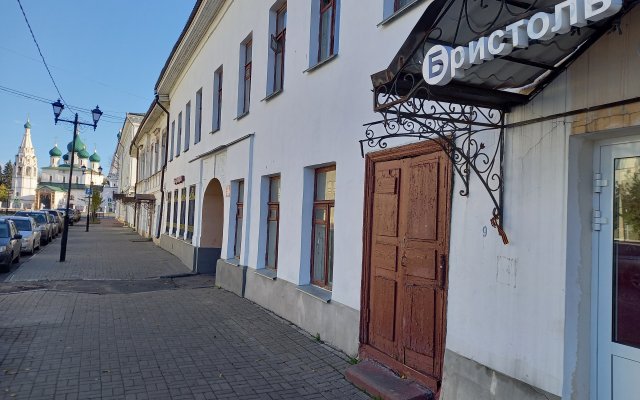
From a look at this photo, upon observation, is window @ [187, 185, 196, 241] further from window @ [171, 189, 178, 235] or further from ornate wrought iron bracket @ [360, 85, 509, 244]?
ornate wrought iron bracket @ [360, 85, 509, 244]

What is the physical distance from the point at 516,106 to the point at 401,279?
88.4 inches

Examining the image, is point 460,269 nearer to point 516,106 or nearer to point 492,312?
point 492,312

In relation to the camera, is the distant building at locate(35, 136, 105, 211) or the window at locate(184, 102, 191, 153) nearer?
the window at locate(184, 102, 191, 153)

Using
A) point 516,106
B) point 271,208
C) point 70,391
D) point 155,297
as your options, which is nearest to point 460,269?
point 516,106

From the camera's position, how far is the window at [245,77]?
11461mm

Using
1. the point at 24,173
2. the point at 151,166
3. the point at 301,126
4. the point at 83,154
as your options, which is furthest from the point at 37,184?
the point at 301,126

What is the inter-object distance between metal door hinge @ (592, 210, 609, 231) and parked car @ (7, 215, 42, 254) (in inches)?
781

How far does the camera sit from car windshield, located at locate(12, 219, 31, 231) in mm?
19406

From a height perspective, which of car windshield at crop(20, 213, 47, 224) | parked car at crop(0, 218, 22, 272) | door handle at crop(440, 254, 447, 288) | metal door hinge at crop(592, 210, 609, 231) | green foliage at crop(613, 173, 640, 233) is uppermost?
green foliage at crop(613, 173, 640, 233)

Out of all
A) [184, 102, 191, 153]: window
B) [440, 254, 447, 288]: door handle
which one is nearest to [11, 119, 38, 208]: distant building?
[184, 102, 191, 153]: window

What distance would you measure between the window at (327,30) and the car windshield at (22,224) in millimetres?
17025

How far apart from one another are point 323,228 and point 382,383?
3005 mm

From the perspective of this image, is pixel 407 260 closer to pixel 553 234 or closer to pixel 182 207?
pixel 553 234

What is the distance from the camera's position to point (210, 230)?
48.9 ft
